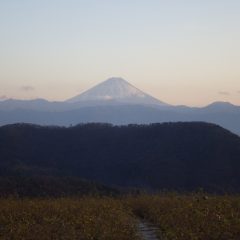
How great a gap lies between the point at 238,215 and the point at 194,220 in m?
1.02

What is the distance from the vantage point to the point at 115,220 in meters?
13.6

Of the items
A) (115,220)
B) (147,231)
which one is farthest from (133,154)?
(147,231)

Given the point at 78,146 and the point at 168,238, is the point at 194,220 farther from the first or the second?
the point at 78,146

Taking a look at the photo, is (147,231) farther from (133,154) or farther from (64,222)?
(133,154)

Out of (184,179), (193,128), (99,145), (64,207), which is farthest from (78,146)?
(64,207)

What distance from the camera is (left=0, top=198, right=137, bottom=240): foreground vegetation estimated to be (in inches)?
464

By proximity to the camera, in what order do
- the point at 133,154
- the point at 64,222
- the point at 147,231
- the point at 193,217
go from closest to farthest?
the point at 147,231
the point at 193,217
the point at 64,222
the point at 133,154

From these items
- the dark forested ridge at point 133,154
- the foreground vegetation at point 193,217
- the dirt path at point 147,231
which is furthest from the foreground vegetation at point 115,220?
the dark forested ridge at point 133,154

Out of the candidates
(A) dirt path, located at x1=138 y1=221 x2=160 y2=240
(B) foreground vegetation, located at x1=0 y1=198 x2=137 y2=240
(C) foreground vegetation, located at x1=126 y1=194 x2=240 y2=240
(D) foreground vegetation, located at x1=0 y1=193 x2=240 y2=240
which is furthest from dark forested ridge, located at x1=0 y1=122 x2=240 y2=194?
(A) dirt path, located at x1=138 y1=221 x2=160 y2=240

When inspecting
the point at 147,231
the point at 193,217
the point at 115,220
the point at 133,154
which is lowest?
the point at 133,154

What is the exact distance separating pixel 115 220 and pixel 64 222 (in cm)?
118

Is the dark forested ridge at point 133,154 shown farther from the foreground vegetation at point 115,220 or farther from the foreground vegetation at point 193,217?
the foreground vegetation at point 115,220

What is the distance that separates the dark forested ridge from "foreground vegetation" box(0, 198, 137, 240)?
40626 millimetres

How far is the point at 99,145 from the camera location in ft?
254
